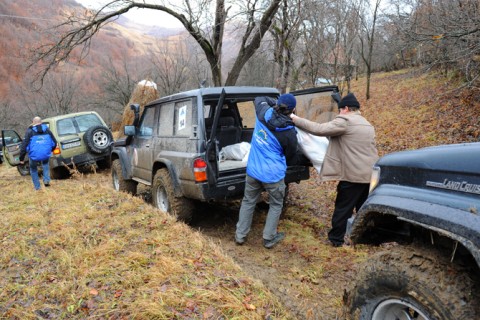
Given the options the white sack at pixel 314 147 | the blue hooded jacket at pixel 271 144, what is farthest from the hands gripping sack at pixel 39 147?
the white sack at pixel 314 147

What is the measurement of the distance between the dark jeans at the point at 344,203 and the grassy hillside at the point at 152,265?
0.20m

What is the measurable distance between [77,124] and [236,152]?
7.00m

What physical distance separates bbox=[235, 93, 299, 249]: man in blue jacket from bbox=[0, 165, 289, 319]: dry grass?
2.90ft

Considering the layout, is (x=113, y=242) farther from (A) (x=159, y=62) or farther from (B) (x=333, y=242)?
(A) (x=159, y=62)

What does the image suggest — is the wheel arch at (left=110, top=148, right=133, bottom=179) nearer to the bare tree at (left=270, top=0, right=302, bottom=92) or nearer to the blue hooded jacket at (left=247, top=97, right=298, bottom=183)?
the blue hooded jacket at (left=247, top=97, right=298, bottom=183)

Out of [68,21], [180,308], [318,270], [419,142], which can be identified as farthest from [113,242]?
[419,142]

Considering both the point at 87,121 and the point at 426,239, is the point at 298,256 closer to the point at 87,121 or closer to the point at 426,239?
the point at 426,239

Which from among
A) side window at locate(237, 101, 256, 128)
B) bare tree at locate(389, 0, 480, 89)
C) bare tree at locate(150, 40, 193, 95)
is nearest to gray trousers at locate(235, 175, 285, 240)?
side window at locate(237, 101, 256, 128)

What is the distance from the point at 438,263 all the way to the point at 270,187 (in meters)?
2.35

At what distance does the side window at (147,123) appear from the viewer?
5691 mm

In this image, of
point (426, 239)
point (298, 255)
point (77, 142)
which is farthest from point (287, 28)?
point (426, 239)

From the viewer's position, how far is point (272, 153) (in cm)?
394

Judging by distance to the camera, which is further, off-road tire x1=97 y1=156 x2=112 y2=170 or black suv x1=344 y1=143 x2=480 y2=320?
off-road tire x1=97 y1=156 x2=112 y2=170

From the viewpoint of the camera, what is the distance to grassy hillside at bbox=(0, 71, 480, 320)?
265 centimetres
